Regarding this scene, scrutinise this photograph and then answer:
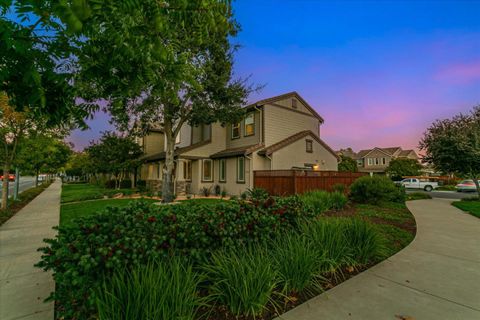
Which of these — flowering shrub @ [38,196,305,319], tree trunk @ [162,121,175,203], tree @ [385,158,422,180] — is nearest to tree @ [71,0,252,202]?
flowering shrub @ [38,196,305,319]

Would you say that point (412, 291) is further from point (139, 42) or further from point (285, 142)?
point (285, 142)

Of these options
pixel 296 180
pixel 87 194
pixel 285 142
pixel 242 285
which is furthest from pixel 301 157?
pixel 87 194

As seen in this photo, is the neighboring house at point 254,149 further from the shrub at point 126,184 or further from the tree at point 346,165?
the tree at point 346,165

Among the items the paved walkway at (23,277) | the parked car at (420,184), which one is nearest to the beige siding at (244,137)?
the paved walkway at (23,277)

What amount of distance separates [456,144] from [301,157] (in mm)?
8977

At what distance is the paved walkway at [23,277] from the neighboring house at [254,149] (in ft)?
35.3

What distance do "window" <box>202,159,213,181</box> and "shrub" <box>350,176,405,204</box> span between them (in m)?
10.6

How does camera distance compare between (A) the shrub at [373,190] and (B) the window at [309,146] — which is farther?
(B) the window at [309,146]

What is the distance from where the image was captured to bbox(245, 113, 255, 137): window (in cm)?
1703

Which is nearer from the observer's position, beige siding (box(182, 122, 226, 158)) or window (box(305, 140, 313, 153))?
window (box(305, 140, 313, 153))

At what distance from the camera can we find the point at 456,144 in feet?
44.1

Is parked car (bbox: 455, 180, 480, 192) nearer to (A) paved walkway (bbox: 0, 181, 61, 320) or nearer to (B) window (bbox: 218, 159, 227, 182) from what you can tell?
(B) window (bbox: 218, 159, 227, 182)

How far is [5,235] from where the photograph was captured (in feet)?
21.3

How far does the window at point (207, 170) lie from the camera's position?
18.2 m
